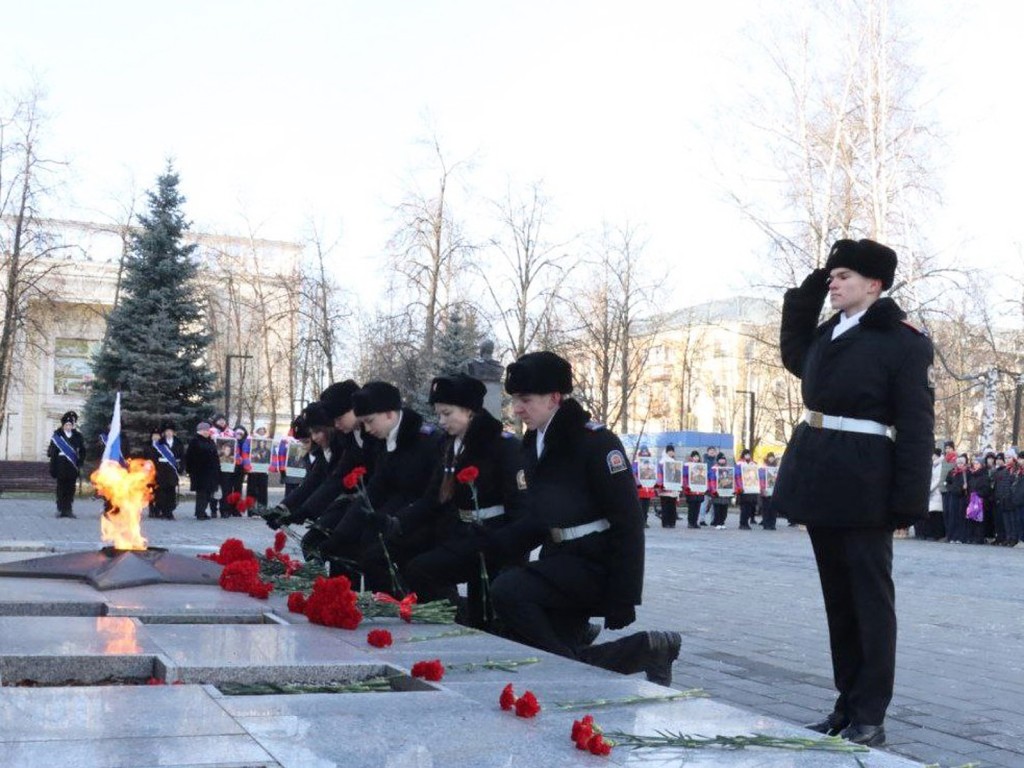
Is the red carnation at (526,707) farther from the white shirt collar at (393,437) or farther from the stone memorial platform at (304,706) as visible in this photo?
the white shirt collar at (393,437)

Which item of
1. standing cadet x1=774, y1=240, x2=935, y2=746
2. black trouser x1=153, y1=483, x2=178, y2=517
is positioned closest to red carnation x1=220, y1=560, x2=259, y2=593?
standing cadet x1=774, y1=240, x2=935, y2=746

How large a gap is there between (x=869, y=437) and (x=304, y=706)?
8.04ft

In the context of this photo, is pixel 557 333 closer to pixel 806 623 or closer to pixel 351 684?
pixel 806 623

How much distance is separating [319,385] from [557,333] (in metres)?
10.9

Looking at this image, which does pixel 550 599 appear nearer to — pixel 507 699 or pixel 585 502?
pixel 585 502

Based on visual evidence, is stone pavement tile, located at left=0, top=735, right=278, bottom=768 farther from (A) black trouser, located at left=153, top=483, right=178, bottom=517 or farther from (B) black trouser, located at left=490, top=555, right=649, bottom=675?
(A) black trouser, located at left=153, top=483, right=178, bottom=517

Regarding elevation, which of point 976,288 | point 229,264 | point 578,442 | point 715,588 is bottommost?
point 715,588

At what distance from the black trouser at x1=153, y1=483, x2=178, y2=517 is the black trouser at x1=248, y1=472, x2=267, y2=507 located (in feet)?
8.71

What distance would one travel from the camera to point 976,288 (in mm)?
30000

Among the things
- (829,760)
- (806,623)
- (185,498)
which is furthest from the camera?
(185,498)

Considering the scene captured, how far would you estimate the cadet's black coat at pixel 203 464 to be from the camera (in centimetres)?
2345

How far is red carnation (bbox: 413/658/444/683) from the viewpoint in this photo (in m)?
4.48

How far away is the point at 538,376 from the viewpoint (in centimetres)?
609

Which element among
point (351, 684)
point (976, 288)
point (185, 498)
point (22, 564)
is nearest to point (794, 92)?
point (976, 288)
